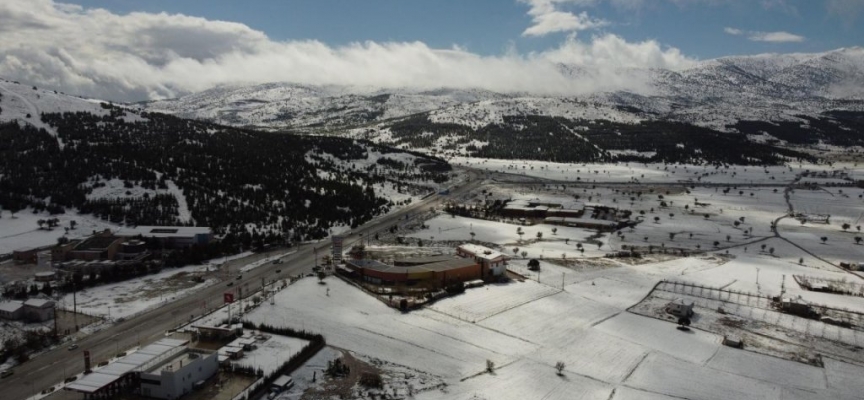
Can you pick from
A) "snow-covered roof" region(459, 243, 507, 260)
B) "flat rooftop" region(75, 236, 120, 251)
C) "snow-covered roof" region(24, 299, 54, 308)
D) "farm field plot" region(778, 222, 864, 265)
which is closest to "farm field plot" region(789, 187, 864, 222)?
"farm field plot" region(778, 222, 864, 265)

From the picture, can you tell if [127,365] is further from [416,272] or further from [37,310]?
[416,272]

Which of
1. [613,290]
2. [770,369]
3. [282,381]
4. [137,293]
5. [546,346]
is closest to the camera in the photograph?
[282,381]

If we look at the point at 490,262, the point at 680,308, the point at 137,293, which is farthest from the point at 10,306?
the point at 680,308

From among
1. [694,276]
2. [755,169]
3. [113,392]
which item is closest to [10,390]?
[113,392]

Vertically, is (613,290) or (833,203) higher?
(833,203)

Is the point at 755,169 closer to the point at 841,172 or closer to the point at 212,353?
the point at 841,172

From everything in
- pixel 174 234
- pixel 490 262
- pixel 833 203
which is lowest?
pixel 490 262
